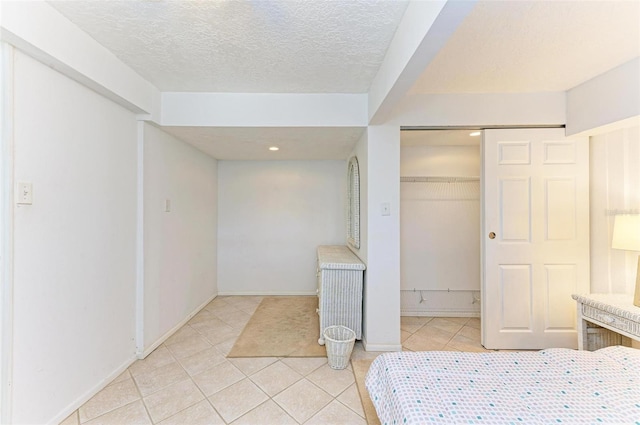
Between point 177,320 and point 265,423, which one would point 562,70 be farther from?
point 177,320

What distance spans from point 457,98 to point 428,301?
2.22 metres

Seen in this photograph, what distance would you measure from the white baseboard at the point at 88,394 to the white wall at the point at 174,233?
8.4 inches

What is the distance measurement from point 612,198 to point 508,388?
6.70 ft

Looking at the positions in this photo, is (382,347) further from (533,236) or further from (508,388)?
(533,236)

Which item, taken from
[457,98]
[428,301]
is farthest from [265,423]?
[457,98]

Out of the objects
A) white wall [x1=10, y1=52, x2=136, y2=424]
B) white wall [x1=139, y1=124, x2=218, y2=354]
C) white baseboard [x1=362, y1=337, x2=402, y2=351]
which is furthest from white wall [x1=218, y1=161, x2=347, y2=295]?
white wall [x1=10, y1=52, x2=136, y2=424]

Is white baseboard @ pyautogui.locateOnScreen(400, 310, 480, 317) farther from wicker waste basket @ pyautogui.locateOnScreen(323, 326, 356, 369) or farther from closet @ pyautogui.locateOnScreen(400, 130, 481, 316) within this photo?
wicker waste basket @ pyautogui.locateOnScreen(323, 326, 356, 369)

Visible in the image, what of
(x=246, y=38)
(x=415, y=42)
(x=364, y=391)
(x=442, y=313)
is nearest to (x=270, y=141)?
(x=246, y=38)

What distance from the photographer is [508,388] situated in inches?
43.0

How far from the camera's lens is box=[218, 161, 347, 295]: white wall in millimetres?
3844

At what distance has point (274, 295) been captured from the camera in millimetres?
3807

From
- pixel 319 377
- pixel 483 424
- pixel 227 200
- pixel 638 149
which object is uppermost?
pixel 638 149

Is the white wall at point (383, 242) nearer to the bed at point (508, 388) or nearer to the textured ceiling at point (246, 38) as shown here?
the textured ceiling at point (246, 38)

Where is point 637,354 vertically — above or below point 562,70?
below
